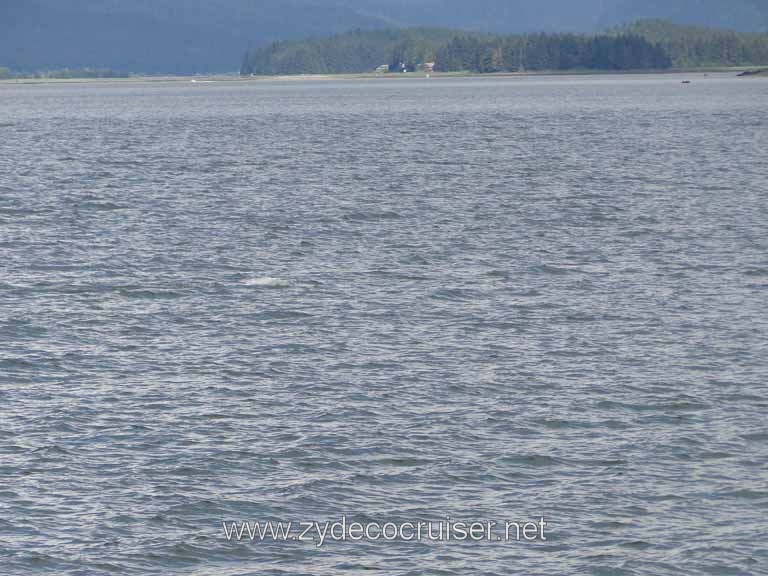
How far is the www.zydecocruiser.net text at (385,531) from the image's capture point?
66.2ft

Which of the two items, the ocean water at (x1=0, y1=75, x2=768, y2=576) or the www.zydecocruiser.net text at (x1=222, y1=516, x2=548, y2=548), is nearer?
the www.zydecocruiser.net text at (x1=222, y1=516, x2=548, y2=548)

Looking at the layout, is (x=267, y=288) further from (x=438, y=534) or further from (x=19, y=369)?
(x=438, y=534)

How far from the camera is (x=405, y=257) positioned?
46.8 meters

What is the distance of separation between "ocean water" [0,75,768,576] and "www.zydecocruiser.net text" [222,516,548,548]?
0.65 ft

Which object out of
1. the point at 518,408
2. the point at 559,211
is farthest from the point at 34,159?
the point at 518,408

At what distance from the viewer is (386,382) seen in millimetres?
28750

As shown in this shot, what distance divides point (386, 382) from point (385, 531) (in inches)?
334

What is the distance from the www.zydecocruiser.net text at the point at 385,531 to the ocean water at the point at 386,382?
0.65 ft

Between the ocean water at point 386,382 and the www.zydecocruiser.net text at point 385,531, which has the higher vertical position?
the ocean water at point 386,382

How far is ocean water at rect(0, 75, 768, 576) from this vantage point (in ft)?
66.7

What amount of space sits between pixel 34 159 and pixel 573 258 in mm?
68649

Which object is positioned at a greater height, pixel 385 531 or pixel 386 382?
pixel 386 382

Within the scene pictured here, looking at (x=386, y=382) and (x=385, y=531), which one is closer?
(x=385, y=531)

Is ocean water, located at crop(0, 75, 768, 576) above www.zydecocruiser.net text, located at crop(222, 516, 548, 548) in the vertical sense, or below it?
above
